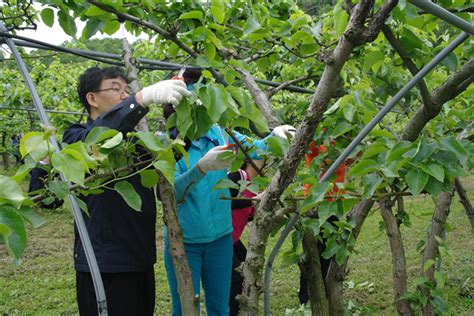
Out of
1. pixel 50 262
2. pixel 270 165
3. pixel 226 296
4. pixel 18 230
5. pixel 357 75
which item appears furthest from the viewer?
pixel 50 262

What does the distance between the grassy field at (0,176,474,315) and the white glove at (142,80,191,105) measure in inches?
99.1

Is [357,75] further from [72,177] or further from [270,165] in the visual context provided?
[72,177]

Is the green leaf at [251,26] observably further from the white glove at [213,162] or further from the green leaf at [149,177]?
the green leaf at [149,177]

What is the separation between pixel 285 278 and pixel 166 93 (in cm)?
428

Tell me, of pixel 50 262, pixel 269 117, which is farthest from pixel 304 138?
pixel 50 262

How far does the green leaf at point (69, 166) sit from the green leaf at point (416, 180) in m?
0.73

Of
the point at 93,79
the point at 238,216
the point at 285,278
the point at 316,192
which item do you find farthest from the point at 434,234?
the point at 285,278

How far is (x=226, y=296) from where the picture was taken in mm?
2799

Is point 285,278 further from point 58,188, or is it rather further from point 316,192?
point 58,188

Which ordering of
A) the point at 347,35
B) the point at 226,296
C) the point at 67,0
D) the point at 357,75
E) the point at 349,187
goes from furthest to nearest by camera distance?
the point at 226,296
the point at 357,75
the point at 67,0
the point at 349,187
the point at 347,35

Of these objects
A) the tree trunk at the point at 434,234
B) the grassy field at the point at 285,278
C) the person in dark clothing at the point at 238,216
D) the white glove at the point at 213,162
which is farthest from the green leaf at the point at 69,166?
the grassy field at the point at 285,278

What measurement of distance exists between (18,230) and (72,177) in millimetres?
118

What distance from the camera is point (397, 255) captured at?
2742 mm

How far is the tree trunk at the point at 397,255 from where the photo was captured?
268 cm
